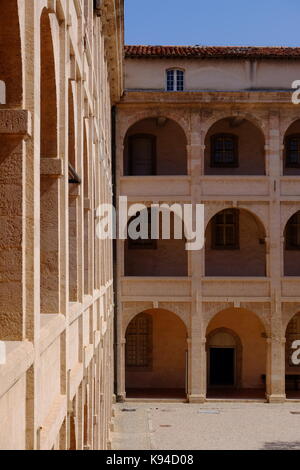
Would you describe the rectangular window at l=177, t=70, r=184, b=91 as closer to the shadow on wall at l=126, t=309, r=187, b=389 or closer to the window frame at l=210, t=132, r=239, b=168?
the window frame at l=210, t=132, r=239, b=168

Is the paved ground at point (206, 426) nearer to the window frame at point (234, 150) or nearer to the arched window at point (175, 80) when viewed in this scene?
the window frame at point (234, 150)

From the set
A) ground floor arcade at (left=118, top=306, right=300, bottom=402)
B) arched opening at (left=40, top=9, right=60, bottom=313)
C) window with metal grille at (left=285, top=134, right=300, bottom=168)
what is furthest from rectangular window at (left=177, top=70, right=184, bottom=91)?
arched opening at (left=40, top=9, right=60, bottom=313)

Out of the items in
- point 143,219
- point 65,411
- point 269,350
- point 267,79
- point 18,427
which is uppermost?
point 267,79

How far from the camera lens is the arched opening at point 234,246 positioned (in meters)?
28.2

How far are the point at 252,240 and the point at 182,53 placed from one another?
7874mm

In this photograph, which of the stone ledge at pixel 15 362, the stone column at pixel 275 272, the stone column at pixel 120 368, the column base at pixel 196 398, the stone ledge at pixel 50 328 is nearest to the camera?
the stone ledge at pixel 15 362

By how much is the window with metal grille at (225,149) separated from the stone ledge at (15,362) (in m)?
24.2

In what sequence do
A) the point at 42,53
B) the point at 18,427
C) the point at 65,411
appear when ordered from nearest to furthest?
the point at 18,427 < the point at 42,53 < the point at 65,411

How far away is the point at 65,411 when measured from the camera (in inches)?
275

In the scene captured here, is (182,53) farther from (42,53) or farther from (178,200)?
(42,53)

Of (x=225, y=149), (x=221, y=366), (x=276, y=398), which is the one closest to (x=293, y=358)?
(x=221, y=366)

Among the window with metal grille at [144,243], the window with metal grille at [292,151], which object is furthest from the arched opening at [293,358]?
the window with metal grille at [144,243]
